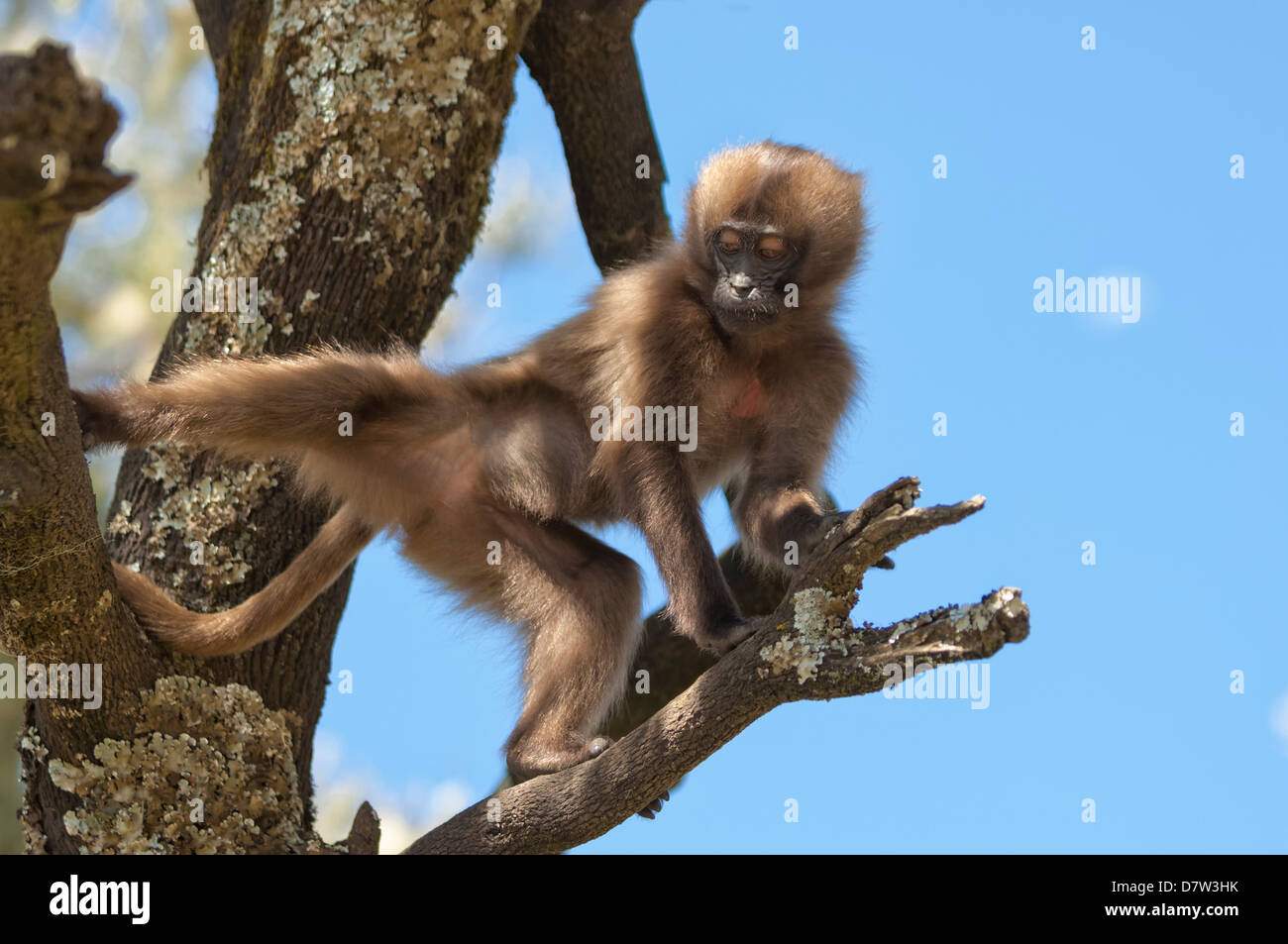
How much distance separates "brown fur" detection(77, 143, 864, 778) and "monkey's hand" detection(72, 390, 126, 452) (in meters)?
0.01

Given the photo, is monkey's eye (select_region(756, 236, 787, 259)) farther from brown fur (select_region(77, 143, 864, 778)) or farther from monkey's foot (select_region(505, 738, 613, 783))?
monkey's foot (select_region(505, 738, 613, 783))

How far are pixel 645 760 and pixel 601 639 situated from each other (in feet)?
4.21

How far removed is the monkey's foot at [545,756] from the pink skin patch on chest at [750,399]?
1.81 metres

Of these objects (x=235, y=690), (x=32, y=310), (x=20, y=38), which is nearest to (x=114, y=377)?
(x=235, y=690)

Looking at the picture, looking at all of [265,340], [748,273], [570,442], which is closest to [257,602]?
[265,340]

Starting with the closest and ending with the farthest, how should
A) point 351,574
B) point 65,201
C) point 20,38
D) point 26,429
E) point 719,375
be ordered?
point 65,201, point 26,429, point 719,375, point 351,574, point 20,38

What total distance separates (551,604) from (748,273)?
1.81 meters

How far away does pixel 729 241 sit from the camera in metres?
6.32

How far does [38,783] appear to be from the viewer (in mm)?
5719

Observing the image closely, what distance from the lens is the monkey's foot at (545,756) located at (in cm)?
557

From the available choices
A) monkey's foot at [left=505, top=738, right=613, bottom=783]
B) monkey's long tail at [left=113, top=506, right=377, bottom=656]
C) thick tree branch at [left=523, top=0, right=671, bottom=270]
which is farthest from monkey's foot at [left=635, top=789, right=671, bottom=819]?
thick tree branch at [left=523, top=0, right=671, bottom=270]

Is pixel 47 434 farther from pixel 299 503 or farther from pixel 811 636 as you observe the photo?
pixel 811 636

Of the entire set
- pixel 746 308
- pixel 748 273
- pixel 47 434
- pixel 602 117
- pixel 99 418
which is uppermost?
pixel 602 117
